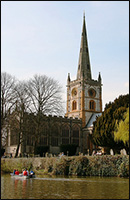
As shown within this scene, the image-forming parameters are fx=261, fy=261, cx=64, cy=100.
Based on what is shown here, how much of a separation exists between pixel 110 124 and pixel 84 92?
2818cm

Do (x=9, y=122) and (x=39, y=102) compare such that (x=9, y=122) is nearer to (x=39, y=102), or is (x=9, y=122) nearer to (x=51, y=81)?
(x=39, y=102)

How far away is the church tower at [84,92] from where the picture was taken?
5903 cm

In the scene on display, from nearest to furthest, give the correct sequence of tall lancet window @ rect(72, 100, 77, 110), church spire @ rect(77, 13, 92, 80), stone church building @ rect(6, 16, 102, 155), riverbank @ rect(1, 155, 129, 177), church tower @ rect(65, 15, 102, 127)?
1. riverbank @ rect(1, 155, 129, 177)
2. stone church building @ rect(6, 16, 102, 155)
3. church tower @ rect(65, 15, 102, 127)
4. tall lancet window @ rect(72, 100, 77, 110)
5. church spire @ rect(77, 13, 92, 80)

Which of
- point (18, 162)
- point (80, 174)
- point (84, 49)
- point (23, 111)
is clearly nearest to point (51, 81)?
point (23, 111)

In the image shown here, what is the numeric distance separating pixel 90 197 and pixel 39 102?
24264 mm

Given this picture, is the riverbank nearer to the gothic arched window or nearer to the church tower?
the church tower

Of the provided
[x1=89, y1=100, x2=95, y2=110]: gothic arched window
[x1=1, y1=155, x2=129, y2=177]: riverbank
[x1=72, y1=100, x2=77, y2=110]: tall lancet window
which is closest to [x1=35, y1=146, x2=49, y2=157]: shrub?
[x1=1, y1=155, x2=129, y2=177]: riverbank

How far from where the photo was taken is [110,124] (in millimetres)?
32281

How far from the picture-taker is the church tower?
59025 mm

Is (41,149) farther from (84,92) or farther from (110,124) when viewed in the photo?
(84,92)

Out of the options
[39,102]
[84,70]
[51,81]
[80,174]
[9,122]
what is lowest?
[80,174]

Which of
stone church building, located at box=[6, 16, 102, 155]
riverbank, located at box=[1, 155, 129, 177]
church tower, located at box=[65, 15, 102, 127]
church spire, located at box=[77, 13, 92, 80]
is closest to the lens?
riverbank, located at box=[1, 155, 129, 177]

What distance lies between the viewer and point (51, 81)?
1421 inches

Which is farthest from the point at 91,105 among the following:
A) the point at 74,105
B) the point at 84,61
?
the point at 84,61
